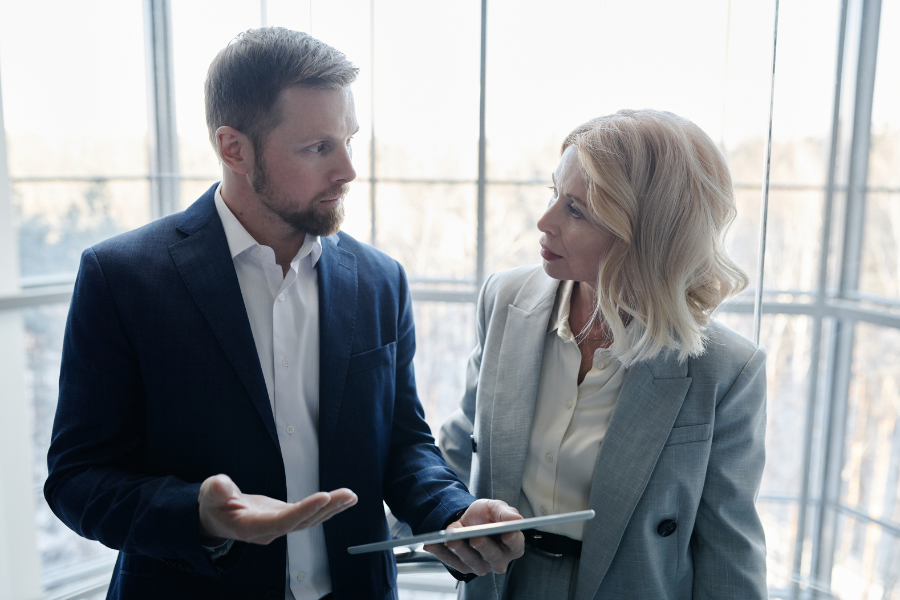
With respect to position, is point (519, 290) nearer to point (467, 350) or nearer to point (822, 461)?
point (467, 350)

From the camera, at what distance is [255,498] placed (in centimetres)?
107

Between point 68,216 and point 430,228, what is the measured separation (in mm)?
2023

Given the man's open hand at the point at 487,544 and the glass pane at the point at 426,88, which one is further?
the glass pane at the point at 426,88

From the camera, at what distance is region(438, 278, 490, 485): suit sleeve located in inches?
66.3

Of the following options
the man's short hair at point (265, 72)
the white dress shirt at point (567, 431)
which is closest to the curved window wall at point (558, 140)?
the white dress shirt at point (567, 431)

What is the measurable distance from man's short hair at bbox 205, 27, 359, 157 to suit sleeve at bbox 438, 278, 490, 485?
70 cm

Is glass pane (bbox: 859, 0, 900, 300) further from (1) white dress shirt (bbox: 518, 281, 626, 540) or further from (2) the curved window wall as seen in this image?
(1) white dress shirt (bbox: 518, 281, 626, 540)

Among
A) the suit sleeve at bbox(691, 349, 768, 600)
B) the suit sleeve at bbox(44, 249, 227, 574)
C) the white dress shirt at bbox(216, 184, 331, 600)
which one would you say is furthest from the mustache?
the suit sleeve at bbox(691, 349, 768, 600)

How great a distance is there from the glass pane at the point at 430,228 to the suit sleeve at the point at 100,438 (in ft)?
8.72

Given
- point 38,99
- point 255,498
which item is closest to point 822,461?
point 255,498

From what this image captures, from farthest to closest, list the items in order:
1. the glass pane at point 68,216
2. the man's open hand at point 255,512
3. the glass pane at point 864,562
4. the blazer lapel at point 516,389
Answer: the glass pane at point 68,216
the glass pane at point 864,562
the blazer lapel at point 516,389
the man's open hand at point 255,512

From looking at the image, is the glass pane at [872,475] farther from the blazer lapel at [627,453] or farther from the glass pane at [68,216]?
the glass pane at [68,216]

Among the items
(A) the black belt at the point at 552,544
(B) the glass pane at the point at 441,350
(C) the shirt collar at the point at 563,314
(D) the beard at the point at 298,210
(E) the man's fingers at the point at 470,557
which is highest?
(D) the beard at the point at 298,210

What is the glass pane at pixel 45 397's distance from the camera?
319cm
